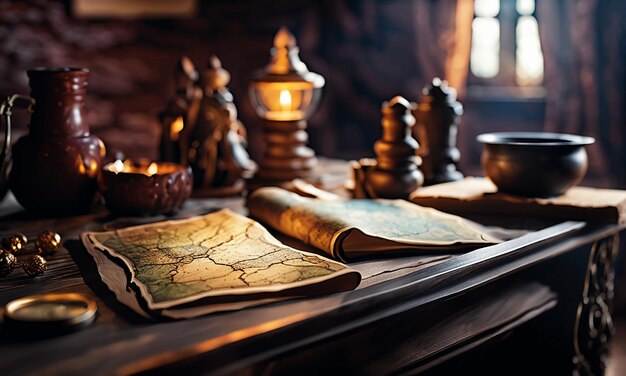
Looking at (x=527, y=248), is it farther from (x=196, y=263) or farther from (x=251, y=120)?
(x=251, y=120)

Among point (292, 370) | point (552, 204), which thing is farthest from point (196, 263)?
point (552, 204)

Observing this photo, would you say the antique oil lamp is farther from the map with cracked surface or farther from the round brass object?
the round brass object

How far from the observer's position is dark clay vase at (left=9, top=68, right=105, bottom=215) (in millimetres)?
1195

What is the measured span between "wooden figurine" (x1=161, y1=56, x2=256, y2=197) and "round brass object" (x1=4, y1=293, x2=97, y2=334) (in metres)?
0.72

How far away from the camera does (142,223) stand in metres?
1.18

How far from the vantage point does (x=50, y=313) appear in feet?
2.38

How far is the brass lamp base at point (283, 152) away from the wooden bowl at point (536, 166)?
44 centimetres

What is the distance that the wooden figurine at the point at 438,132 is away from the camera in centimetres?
147

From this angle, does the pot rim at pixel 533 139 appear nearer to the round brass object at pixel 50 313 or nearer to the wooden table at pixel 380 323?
the wooden table at pixel 380 323

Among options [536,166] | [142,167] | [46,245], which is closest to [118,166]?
[142,167]

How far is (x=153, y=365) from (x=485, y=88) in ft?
11.3

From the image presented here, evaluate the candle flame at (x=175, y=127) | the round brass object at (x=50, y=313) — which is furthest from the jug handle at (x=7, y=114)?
the round brass object at (x=50, y=313)

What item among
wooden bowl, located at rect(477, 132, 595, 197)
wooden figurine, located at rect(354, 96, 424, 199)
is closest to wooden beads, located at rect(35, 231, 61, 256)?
wooden figurine, located at rect(354, 96, 424, 199)

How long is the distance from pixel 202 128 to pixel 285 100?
0.19 m
